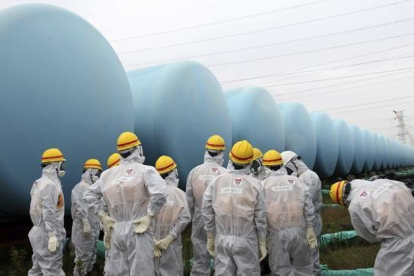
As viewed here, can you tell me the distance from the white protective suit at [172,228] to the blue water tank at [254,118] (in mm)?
4859

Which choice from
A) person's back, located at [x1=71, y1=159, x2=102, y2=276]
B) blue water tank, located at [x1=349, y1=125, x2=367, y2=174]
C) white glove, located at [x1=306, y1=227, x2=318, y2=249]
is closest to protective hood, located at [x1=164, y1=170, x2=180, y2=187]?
person's back, located at [x1=71, y1=159, x2=102, y2=276]

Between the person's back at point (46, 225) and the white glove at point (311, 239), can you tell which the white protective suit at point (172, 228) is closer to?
the person's back at point (46, 225)

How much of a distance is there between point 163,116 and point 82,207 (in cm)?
199

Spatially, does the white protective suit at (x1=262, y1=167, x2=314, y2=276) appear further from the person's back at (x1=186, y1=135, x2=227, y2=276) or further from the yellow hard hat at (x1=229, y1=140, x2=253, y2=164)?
the person's back at (x1=186, y1=135, x2=227, y2=276)

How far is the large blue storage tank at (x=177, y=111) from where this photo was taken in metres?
6.79

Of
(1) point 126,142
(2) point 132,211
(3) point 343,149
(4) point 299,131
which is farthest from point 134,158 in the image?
(3) point 343,149

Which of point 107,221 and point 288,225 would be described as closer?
point 107,221

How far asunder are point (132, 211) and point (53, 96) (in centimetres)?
223

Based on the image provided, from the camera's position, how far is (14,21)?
498 cm

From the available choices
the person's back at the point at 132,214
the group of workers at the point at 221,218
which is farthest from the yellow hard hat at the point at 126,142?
the person's back at the point at 132,214

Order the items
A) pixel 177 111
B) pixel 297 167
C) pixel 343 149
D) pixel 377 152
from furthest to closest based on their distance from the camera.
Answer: pixel 377 152 < pixel 343 149 < pixel 177 111 < pixel 297 167

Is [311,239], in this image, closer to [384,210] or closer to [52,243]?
[384,210]

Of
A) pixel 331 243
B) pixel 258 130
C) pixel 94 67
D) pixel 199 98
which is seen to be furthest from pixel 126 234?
pixel 258 130

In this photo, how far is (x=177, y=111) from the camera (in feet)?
22.9
